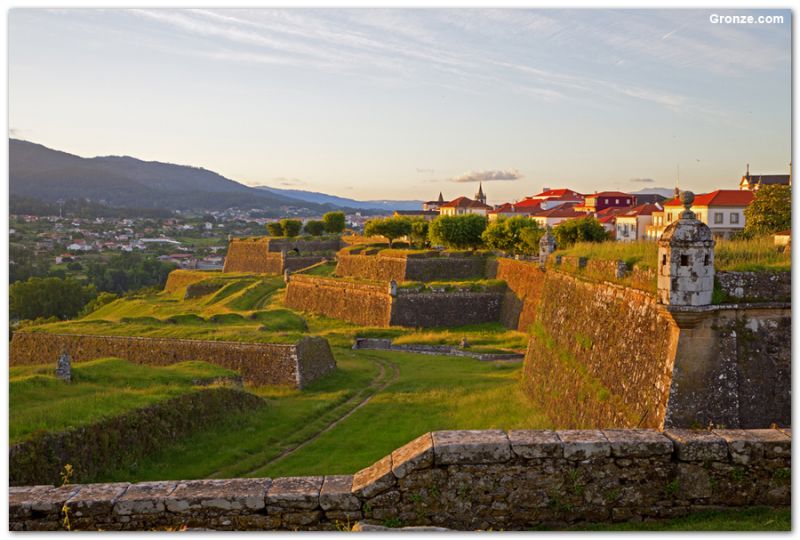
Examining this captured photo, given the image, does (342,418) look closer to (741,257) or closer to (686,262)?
(741,257)

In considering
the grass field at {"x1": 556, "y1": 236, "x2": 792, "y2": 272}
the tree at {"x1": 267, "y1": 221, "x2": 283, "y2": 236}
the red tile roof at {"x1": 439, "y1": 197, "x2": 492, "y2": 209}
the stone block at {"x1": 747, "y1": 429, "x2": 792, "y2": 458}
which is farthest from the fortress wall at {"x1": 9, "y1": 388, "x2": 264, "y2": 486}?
the red tile roof at {"x1": 439, "y1": 197, "x2": 492, "y2": 209}

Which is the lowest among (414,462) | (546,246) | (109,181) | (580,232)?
(414,462)

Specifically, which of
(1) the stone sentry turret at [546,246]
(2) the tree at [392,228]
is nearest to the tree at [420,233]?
(2) the tree at [392,228]

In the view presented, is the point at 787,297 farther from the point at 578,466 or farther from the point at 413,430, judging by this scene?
the point at 413,430

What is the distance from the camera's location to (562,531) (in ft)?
24.3

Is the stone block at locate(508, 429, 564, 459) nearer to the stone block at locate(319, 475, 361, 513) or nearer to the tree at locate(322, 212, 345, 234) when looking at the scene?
the stone block at locate(319, 475, 361, 513)

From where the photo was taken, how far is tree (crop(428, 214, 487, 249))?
198ft

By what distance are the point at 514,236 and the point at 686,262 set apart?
46.0 meters

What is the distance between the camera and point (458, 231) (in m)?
60.2

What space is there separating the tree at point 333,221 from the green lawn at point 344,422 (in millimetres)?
64680

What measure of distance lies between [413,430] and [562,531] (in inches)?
490

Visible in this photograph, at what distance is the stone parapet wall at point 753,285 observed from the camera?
1088cm

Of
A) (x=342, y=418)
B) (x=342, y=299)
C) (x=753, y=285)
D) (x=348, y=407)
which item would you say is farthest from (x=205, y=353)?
(x=753, y=285)

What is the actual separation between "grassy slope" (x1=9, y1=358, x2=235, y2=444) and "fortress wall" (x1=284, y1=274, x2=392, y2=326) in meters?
21.2
